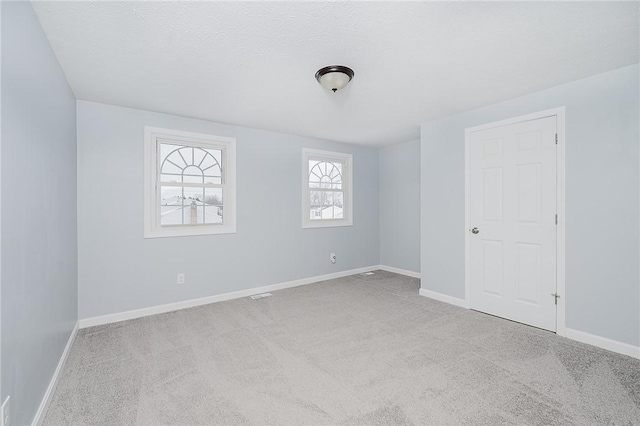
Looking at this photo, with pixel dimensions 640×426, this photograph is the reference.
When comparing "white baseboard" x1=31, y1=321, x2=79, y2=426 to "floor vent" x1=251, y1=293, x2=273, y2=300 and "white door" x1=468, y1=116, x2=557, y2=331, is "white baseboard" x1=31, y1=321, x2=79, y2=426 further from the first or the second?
"white door" x1=468, y1=116, x2=557, y2=331

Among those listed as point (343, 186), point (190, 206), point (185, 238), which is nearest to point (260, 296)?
point (185, 238)

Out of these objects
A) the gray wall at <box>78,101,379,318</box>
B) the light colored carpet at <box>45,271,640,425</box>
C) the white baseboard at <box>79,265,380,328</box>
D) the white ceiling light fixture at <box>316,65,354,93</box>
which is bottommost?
the light colored carpet at <box>45,271,640,425</box>

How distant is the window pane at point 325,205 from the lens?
5070 millimetres

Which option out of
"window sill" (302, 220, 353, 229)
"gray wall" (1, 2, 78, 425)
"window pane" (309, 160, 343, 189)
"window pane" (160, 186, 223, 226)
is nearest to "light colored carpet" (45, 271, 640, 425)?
"gray wall" (1, 2, 78, 425)

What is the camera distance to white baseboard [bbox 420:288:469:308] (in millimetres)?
3662

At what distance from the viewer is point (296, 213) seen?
4750mm

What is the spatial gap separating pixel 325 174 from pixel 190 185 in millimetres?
2243

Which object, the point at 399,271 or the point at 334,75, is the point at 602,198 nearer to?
the point at 334,75

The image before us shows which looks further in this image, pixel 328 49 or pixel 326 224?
pixel 326 224

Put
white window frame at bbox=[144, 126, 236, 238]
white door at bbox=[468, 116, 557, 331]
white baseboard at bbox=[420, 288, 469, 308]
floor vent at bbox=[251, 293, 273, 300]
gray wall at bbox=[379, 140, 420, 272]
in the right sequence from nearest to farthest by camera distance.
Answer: white door at bbox=[468, 116, 557, 331]
white window frame at bbox=[144, 126, 236, 238]
white baseboard at bbox=[420, 288, 469, 308]
floor vent at bbox=[251, 293, 273, 300]
gray wall at bbox=[379, 140, 420, 272]

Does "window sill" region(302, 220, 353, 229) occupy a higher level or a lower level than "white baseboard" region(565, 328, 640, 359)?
higher

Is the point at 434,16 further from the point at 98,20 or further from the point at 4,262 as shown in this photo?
the point at 4,262

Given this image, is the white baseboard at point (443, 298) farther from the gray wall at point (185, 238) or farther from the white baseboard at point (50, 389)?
the white baseboard at point (50, 389)

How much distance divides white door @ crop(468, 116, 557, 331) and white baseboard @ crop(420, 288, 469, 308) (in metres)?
0.12
